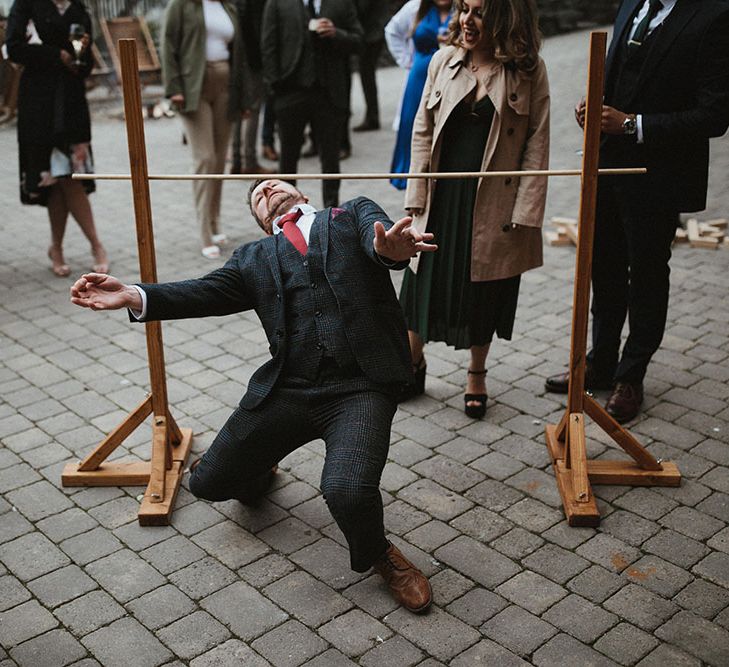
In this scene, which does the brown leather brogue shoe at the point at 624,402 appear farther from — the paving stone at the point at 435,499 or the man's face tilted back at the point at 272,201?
the man's face tilted back at the point at 272,201

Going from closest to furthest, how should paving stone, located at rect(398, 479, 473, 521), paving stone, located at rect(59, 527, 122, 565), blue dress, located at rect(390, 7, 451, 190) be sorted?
paving stone, located at rect(59, 527, 122, 565)
paving stone, located at rect(398, 479, 473, 521)
blue dress, located at rect(390, 7, 451, 190)

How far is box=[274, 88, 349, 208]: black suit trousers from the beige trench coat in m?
3.39

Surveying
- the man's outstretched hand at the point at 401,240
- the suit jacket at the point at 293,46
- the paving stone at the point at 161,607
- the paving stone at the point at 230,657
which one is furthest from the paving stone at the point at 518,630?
the suit jacket at the point at 293,46

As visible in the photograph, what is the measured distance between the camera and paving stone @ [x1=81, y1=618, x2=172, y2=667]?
318 centimetres

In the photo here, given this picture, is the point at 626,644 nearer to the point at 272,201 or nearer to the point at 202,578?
the point at 202,578

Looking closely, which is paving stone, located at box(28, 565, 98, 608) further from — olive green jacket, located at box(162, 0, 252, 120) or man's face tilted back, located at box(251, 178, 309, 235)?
olive green jacket, located at box(162, 0, 252, 120)

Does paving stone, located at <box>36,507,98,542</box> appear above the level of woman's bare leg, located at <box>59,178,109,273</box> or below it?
below

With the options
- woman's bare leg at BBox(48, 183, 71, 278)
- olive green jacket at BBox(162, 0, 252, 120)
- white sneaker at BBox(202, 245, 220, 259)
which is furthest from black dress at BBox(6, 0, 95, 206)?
white sneaker at BBox(202, 245, 220, 259)

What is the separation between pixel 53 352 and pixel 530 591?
11.9ft

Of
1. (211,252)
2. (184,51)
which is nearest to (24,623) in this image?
(211,252)

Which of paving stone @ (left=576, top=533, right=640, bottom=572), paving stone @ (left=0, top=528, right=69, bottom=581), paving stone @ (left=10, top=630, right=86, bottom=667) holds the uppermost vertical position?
paving stone @ (left=576, top=533, right=640, bottom=572)

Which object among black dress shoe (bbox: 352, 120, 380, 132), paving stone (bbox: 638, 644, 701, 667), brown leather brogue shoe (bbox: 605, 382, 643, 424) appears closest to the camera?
paving stone (bbox: 638, 644, 701, 667)

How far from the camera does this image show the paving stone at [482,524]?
3.89 m

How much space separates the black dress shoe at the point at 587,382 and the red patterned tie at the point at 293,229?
2.01 metres
